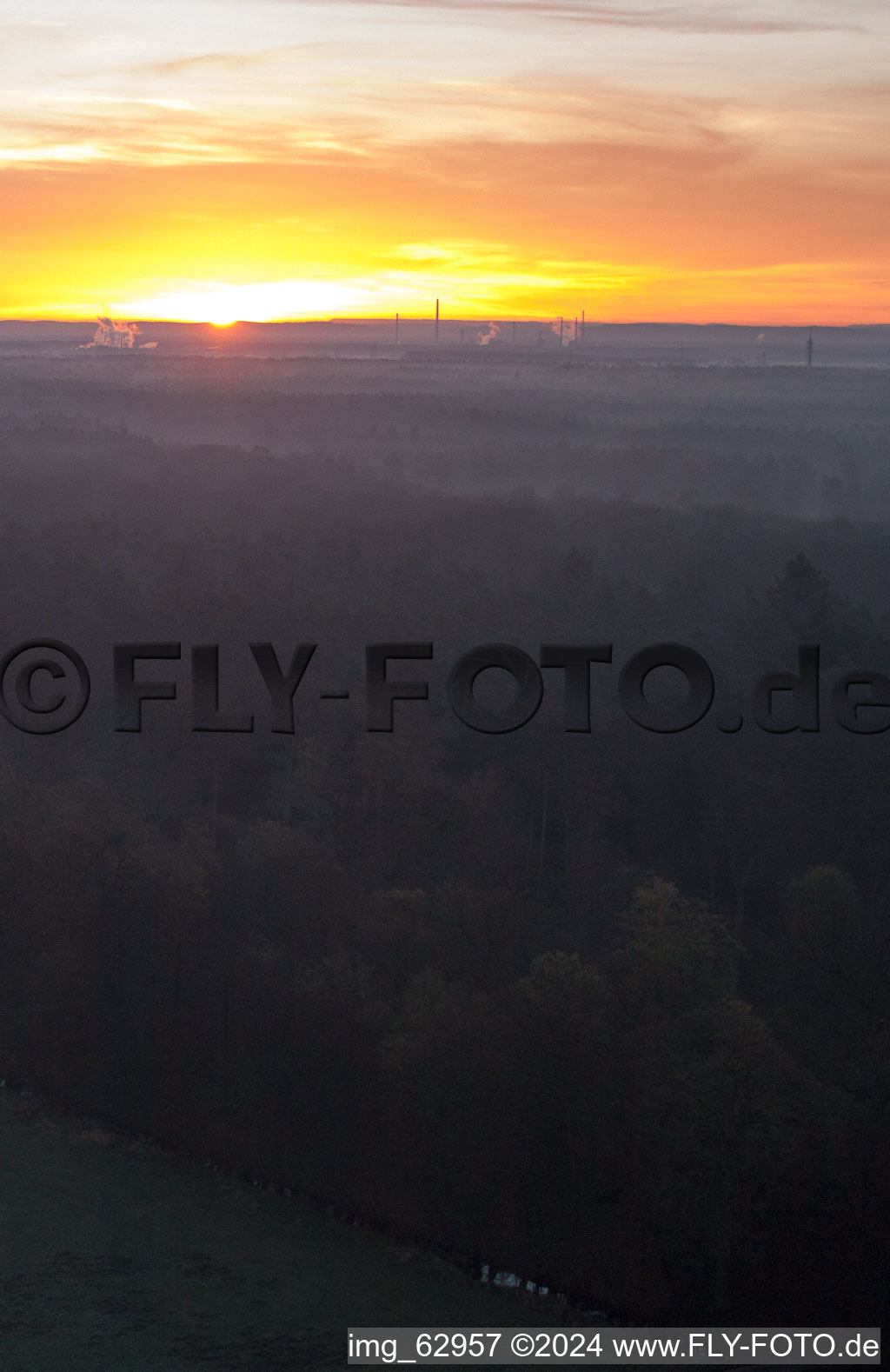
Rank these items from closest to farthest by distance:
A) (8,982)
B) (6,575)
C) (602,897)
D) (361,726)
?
1. (8,982)
2. (602,897)
3. (361,726)
4. (6,575)

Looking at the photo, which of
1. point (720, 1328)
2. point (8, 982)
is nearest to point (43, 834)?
point (8, 982)

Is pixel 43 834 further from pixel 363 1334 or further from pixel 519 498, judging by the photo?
pixel 519 498

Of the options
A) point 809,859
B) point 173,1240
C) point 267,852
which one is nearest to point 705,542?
point 809,859

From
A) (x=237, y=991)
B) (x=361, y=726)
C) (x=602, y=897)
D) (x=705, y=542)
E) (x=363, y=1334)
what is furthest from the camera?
(x=705, y=542)

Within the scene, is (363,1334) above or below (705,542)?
below

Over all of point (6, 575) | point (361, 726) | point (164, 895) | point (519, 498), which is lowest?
point (164, 895)

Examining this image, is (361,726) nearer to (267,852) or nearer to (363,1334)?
(267,852)

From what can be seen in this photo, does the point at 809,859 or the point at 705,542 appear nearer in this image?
the point at 809,859
